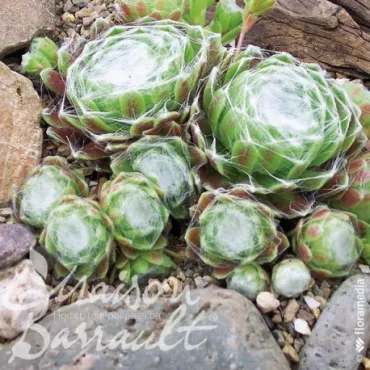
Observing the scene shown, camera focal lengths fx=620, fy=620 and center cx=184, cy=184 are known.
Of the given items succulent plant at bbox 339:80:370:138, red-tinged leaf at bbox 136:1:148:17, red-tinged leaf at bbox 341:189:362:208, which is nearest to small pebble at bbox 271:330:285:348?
red-tinged leaf at bbox 341:189:362:208

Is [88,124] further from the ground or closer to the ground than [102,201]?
further from the ground

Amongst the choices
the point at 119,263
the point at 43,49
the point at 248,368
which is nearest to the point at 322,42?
the point at 43,49

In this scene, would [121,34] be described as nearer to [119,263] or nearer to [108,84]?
[108,84]

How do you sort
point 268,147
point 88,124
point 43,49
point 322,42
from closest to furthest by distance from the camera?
1. point 268,147
2. point 88,124
3. point 43,49
4. point 322,42

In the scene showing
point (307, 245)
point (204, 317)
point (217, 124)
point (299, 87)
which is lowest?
point (204, 317)

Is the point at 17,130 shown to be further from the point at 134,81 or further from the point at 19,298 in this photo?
the point at 19,298

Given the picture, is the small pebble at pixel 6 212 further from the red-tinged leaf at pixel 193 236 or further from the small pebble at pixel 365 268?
the small pebble at pixel 365 268
